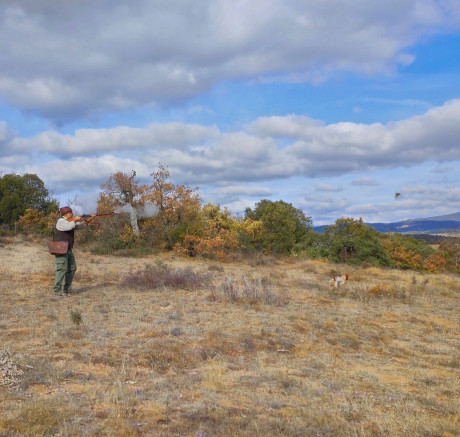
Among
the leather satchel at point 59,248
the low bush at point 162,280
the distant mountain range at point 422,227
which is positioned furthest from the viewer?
the distant mountain range at point 422,227

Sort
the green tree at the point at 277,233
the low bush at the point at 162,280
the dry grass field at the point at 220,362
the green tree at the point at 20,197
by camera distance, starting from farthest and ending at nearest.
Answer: the green tree at the point at 20,197 < the green tree at the point at 277,233 < the low bush at the point at 162,280 < the dry grass field at the point at 220,362

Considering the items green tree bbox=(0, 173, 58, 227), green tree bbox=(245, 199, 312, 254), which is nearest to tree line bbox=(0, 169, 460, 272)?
green tree bbox=(245, 199, 312, 254)

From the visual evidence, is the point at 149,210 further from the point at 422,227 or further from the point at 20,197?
the point at 422,227

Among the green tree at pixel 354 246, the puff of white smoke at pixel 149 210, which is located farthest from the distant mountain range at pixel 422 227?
the puff of white smoke at pixel 149 210

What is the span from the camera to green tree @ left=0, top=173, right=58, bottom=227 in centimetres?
2950

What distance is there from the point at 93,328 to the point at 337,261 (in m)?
15.5

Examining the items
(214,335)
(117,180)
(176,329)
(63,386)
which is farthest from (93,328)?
(117,180)

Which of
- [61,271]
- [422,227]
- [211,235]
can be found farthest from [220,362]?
[422,227]

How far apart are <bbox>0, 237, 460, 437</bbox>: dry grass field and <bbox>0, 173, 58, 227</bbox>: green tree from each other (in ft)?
65.8

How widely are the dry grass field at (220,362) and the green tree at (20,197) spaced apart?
20.1 m

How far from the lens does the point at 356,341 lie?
739 cm

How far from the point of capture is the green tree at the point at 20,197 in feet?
96.8

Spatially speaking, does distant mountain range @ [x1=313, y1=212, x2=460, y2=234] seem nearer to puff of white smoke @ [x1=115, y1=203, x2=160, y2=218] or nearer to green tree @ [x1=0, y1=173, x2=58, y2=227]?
puff of white smoke @ [x1=115, y1=203, x2=160, y2=218]

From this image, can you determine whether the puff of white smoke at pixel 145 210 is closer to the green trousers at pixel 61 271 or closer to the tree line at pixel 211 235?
the tree line at pixel 211 235
